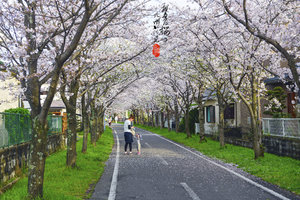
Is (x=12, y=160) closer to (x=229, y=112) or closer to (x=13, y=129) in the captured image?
(x=13, y=129)

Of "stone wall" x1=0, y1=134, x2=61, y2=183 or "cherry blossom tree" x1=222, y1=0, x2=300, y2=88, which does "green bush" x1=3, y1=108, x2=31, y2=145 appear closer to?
"stone wall" x1=0, y1=134, x2=61, y2=183

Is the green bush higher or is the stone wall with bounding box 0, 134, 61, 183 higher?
the green bush

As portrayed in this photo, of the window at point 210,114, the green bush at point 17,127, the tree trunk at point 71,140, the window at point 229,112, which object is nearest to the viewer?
the green bush at point 17,127

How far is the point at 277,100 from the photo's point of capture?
64.5 ft

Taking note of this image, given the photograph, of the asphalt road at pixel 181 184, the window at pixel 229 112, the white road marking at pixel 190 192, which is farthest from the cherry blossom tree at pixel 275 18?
the window at pixel 229 112

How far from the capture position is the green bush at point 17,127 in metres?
9.44

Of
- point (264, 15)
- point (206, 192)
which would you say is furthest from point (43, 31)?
point (264, 15)

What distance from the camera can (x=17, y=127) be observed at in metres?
10.4

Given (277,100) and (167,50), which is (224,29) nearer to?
(167,50)

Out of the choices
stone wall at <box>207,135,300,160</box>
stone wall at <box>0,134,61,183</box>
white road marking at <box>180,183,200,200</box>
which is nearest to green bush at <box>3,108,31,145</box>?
stone wall at <box>0,134,61,183</box>

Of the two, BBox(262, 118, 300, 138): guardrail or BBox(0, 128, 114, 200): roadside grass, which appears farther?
BBox(262, 118, 300, 138): guardrail

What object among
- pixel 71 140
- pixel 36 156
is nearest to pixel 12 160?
pixel 71 140

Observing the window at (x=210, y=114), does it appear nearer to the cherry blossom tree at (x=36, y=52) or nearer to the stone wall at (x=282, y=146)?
the stone wall at (x=282, y=146)

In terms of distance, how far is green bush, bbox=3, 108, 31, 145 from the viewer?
944 centimetres
